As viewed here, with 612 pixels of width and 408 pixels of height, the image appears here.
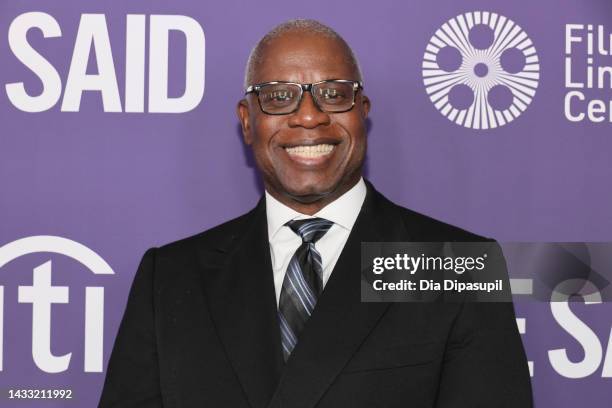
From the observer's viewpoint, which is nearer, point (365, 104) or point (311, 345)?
point (311, 345)

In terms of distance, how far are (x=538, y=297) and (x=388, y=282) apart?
587 millimetres

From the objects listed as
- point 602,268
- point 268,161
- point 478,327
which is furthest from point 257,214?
point 602,268

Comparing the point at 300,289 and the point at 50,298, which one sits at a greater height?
the point at 300,289

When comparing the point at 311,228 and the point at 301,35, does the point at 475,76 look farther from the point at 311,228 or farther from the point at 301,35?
the point at 311,228

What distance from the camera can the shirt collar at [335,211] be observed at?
164 cm

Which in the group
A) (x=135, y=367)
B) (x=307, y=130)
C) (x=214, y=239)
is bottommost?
(x=135, y=367)

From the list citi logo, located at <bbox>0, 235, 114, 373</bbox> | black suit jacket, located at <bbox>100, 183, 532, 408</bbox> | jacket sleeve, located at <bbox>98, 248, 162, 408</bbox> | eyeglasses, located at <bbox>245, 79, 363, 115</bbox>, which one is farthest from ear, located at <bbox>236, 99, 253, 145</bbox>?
citi logo, located at <bbox>0, 235, 114, 373</bbox>

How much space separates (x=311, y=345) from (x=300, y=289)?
0.43ft

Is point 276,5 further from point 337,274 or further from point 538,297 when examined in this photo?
point 538,297

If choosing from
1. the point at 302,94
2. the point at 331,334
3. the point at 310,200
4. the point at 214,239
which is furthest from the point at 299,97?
the point at 331,334

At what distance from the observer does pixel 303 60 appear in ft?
5.25

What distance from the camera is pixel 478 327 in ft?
4.84

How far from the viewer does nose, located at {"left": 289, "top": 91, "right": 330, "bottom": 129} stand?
1569 millimetres

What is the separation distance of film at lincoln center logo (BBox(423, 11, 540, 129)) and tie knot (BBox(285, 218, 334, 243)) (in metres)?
0.57
